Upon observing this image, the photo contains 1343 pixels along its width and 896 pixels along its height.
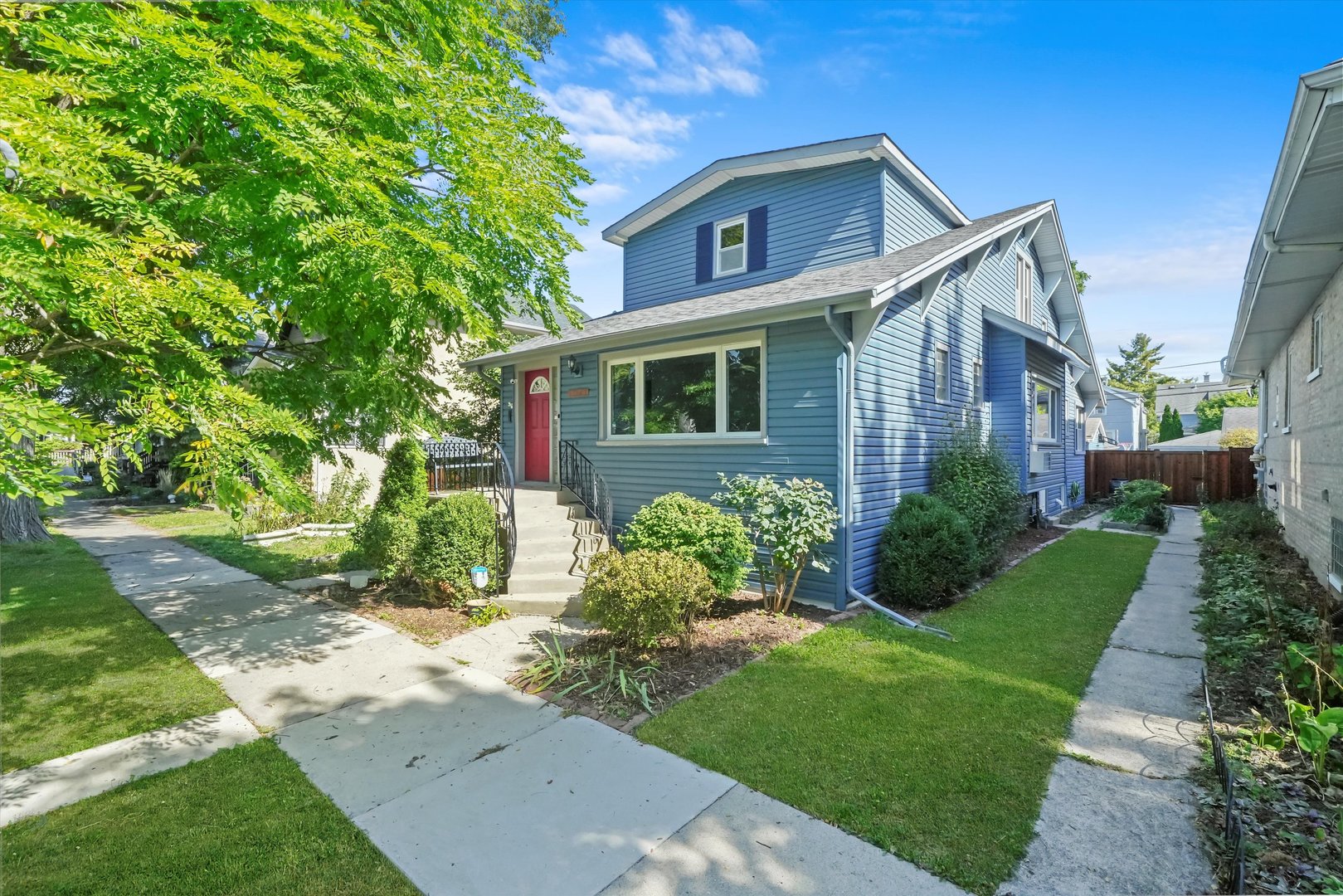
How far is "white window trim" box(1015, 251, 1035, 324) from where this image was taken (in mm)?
13484

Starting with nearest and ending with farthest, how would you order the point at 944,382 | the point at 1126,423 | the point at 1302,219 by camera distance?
the point at 1302,219 → the point at 944,382 → the point at 1126,423

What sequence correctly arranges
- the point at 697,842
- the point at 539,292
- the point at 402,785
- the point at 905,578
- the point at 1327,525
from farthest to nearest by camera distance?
the point at 905,578, the point at 1327,525, the point at 539,292, the point at 402,785, the point at 697,842

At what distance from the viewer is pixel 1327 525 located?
670 cm

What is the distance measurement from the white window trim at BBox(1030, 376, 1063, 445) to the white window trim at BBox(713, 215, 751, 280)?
7215 millimetres

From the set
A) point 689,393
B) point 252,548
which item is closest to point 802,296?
point 689,393

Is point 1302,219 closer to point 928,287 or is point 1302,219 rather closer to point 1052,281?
point 928,287

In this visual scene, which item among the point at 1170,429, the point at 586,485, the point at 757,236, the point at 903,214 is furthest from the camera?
the point at 1170,429

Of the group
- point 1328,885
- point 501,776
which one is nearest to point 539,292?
point 501,776

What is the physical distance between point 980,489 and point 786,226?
5584 millimetres

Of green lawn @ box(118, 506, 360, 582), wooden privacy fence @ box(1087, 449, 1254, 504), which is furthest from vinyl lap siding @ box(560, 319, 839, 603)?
wooden privacy fence @ box(1087, 449, 1254, 504)

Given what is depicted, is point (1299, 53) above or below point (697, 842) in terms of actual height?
above

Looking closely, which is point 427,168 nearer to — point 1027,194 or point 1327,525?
point 1327,525

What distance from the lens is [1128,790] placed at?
3.41m

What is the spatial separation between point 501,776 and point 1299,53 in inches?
411
